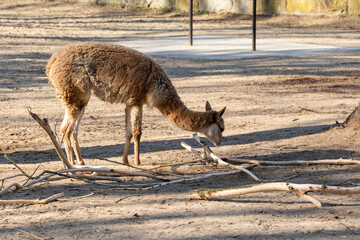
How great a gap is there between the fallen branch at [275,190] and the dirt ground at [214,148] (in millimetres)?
85

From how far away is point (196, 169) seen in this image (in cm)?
613

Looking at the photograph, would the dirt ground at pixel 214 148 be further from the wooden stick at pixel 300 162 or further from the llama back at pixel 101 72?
the llama back at pixel 101 72

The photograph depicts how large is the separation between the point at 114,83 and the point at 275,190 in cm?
219

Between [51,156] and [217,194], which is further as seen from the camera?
[51,156]

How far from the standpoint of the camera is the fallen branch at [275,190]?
4.53m

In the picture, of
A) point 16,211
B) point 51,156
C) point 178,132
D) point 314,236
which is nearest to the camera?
point 314,236

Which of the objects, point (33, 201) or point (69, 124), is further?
point (69, 124)

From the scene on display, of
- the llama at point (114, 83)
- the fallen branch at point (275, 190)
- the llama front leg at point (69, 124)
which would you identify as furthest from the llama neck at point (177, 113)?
the fallen branch at point (275, 190)

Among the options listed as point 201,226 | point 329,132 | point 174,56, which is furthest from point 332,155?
point 174,56

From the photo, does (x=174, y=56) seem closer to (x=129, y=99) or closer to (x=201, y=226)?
(x=129, y=99)

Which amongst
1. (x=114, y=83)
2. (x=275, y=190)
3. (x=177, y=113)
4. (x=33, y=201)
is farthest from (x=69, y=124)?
(x=275, y=190)

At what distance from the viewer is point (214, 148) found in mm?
7145

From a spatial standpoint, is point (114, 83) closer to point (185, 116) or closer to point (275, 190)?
→ point (185, 116)

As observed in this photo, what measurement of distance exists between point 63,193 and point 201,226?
1.36m
